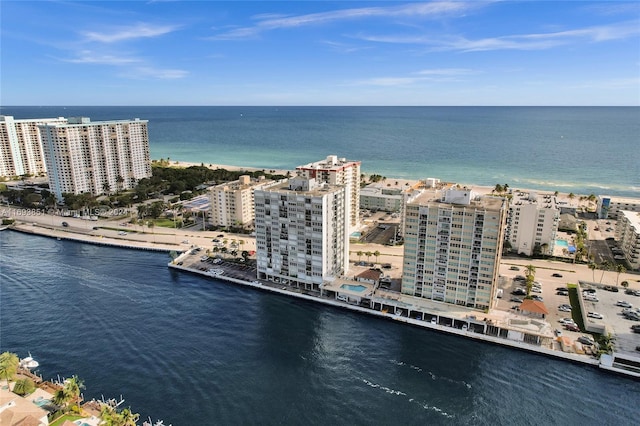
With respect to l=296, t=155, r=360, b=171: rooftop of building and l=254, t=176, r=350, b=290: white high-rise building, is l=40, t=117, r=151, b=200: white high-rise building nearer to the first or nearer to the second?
l=296, t=155, r=360, b=171: rooftop of building

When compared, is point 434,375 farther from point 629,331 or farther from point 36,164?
point 36,164

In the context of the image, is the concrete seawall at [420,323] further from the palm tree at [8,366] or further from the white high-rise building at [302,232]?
the palm tree at [8,366]

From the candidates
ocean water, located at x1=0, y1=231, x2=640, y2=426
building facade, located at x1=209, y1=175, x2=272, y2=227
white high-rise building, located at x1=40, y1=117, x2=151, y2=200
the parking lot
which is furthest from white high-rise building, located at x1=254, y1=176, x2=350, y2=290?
white high-rise building, located at x1=40, y1=117, x2=151, y2=200

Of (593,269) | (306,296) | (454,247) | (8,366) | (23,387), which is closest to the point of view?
(23,387)

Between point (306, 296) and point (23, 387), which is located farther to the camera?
point (306, 296)

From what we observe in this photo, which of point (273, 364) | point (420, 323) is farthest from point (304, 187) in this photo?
point (273, 364)

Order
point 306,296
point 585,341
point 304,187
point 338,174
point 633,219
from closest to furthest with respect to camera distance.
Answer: point 585,341
point 306,296
point 304,187
point 633,219
point 338,174

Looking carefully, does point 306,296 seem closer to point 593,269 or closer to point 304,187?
point 304,187

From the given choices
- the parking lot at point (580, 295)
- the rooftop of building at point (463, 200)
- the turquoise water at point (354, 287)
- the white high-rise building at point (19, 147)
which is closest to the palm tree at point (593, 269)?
the parking lot at point (580, 295)
